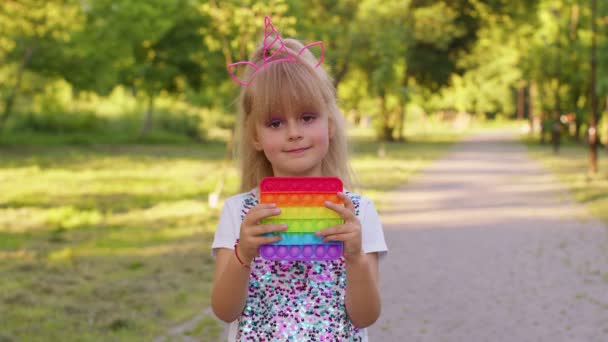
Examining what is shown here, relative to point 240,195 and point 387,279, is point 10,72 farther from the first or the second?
point 240,195

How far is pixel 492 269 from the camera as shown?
8.72m

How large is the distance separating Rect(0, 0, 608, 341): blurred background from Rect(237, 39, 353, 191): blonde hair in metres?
0.40

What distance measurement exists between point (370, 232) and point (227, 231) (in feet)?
1.40

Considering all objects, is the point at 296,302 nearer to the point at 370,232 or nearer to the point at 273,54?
the point at 370,232

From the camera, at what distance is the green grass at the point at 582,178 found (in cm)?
Result: 1445

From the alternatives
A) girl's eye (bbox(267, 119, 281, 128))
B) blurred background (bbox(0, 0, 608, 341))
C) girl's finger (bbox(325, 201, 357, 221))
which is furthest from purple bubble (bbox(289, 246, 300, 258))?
blurred background (bbox(0, 0, 608, 341))

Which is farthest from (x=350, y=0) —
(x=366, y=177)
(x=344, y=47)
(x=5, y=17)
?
(x=5, y=17)

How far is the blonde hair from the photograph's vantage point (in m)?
2.40

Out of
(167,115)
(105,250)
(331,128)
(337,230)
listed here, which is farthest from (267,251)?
(167,115)

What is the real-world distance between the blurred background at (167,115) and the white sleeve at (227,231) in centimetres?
68

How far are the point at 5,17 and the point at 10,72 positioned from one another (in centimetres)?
1004

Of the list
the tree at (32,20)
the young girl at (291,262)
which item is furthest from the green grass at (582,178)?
the tree at (32,20)

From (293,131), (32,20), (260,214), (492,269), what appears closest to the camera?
(260,214)

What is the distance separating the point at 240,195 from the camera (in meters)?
2.62
